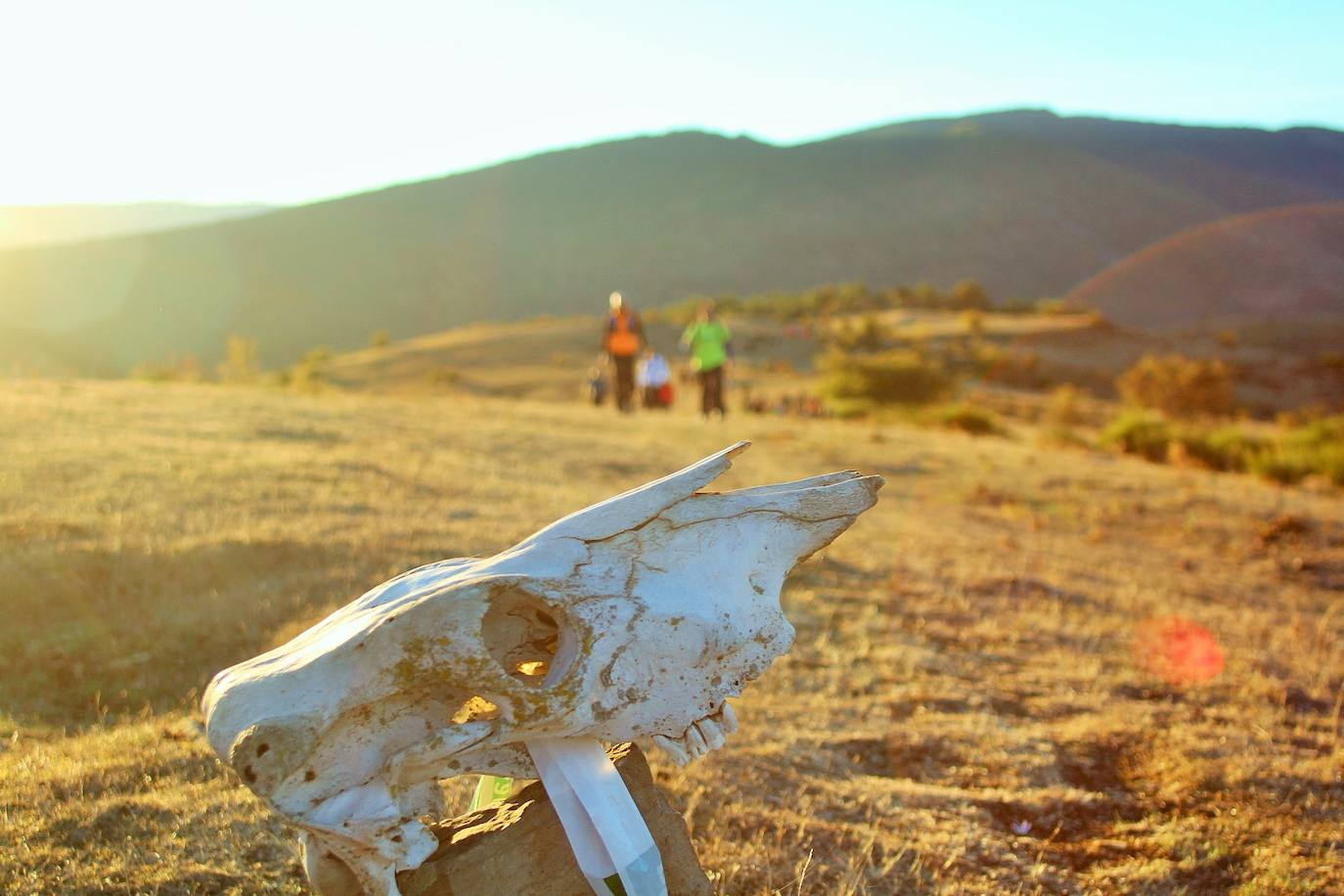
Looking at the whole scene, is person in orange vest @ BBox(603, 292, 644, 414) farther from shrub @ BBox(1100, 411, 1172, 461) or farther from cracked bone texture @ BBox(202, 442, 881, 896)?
cracked bone texture @ BBox(202, 442, 881, 896)

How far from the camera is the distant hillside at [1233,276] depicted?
6662cm

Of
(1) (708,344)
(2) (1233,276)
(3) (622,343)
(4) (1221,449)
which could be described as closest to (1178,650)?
(1) (708,344)

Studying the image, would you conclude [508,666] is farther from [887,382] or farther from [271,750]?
[887,382]

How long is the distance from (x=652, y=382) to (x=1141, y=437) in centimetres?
851

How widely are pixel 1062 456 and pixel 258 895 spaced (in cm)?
1392

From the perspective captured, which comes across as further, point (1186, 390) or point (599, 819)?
point (1186, 390)

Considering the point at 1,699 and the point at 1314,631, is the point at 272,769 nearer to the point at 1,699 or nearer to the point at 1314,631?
the point at 1,699

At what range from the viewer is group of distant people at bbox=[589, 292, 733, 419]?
629 inches

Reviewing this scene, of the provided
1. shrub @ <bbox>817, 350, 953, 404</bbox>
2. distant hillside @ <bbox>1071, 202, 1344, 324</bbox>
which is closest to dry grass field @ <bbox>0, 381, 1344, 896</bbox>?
shrub @ <bbox>817, 350, 953, 404</bbox>

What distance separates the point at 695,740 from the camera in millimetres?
2494

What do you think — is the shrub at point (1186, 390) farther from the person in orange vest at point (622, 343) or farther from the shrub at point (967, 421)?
the person in orange vest at point (622, 343)

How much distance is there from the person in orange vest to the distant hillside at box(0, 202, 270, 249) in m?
130

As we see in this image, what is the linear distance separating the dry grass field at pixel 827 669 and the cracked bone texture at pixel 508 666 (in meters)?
1.07

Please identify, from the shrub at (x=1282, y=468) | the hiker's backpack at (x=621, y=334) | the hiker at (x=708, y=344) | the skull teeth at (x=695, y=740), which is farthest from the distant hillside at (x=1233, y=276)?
the skull teeth at (x=695, y=740)
